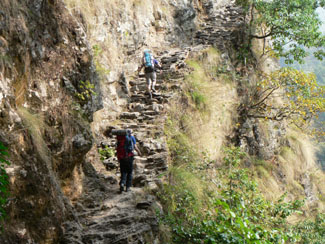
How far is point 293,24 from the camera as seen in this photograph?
1221 cm

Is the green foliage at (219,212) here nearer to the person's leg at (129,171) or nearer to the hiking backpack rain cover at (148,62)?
the person's leg at (129,171)

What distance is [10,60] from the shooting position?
3975mm

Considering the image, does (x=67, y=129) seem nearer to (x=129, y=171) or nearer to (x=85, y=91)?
(x=85, y=91)

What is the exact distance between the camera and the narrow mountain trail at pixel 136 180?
→ 446 cm

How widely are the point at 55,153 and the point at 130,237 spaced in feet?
5.22

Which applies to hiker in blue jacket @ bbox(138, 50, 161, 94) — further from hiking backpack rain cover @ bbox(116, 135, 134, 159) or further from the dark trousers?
the dark trousers

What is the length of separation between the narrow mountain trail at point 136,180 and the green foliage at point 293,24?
217cm

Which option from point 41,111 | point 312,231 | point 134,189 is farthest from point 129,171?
point 312,231

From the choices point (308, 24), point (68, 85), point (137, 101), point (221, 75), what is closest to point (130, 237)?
point (68, 85)

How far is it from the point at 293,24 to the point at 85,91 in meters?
9.69

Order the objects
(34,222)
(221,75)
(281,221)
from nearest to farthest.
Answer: (34,222) → (281,221) → (221,75)

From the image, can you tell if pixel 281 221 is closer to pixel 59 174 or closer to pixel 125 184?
pixel 125 184

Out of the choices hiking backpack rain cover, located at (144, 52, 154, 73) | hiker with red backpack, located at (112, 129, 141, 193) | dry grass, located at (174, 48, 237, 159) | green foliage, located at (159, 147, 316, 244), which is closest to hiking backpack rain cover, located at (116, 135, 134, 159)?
hiker with red backpack, located at (112, 129, 141, 193)

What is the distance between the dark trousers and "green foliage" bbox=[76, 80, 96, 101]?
1304 mm
